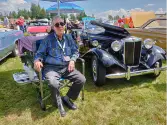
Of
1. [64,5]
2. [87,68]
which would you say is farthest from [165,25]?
[64,5]

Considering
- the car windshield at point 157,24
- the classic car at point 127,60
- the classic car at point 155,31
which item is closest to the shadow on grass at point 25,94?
the classic car at point 127,60

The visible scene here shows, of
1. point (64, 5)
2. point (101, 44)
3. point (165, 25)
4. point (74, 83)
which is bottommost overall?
point (74, 83)

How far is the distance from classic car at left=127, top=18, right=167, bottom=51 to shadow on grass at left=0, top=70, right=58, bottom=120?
169 inches

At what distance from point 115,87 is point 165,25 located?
414 cm

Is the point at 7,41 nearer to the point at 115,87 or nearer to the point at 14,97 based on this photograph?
the point at 14,97

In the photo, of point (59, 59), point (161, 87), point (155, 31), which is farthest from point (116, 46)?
point (155, 31)

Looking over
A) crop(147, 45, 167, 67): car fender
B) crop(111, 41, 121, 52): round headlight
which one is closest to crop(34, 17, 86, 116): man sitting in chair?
crop(111, 41, 121, 52): round headlight

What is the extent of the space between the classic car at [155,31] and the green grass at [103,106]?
213cm

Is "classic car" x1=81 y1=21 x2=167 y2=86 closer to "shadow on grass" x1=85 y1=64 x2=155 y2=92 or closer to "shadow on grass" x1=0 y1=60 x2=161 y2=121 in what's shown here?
"shadow on grass" x1=85 y1=64 x2=155 y2=92

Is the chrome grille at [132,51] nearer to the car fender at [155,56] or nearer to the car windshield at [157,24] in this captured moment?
the car fender at [155,56]

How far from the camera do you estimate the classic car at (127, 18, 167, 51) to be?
228 inches

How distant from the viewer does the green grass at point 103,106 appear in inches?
105

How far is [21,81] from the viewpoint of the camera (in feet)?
9.62

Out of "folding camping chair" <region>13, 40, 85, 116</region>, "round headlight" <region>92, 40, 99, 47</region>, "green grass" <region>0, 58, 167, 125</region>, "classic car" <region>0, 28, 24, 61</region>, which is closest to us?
"green grass" <region>0, 58, 167, 125</region>
